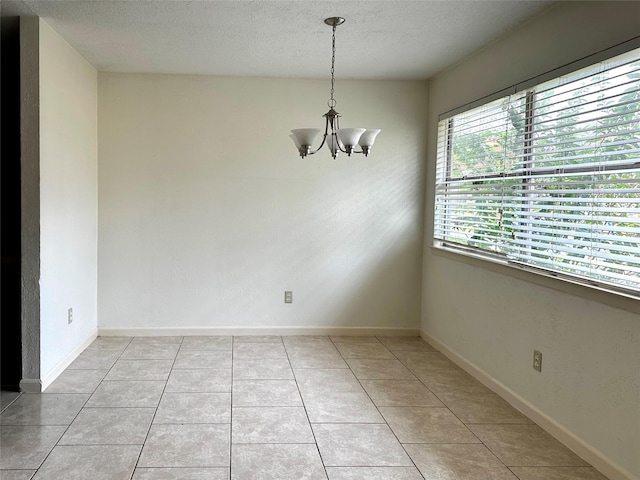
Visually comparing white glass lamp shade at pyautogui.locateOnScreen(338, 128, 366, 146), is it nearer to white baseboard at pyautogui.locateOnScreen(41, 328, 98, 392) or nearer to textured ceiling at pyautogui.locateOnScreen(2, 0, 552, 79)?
textured ceiling at pyautogui.locateOnScreen(2, 0, 552, 79)

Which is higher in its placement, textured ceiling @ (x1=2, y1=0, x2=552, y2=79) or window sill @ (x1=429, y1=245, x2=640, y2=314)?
textured ceiling @ (x1=2, y1=0, x2=552, y2=79)

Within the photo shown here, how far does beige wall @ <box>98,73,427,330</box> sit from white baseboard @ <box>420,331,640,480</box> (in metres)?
1.32

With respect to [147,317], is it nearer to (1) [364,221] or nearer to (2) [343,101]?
(1) [364,221]

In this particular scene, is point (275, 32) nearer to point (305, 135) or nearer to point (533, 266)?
point (305, 135)

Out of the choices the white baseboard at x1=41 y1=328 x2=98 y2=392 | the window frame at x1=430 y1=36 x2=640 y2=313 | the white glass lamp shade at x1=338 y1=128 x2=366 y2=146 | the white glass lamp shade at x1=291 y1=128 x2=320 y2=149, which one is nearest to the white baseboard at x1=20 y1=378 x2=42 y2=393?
the white baseboard at x1=41 y1=328 x2=98 y2=392

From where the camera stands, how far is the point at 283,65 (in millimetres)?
4344

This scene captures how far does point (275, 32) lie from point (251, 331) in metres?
2.63

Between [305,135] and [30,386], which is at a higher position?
[305,135]

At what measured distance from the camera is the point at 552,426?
2.89 m

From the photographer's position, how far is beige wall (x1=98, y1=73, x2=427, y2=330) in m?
4.73

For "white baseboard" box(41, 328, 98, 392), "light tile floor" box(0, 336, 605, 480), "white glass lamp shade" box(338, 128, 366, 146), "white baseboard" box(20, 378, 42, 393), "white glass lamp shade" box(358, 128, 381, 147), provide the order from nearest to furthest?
1. "light tile floor" box(0, 336, 605, 480)
2. "white glass lamp shade" box(338, 128, 366, 146)
3. "white glass lamp shade" box(358, 128, 381, 147)
4. "white baseboard" box(20, 378, 42, 393)
5. "white baseboard" box(41, 328, 98, 392)

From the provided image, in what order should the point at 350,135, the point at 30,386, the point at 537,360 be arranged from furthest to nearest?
the point at 30,386 → the point at 537,360 → the point at 350,135

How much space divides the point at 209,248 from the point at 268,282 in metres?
0.61

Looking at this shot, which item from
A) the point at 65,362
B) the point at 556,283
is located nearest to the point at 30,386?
the point at 65,362
